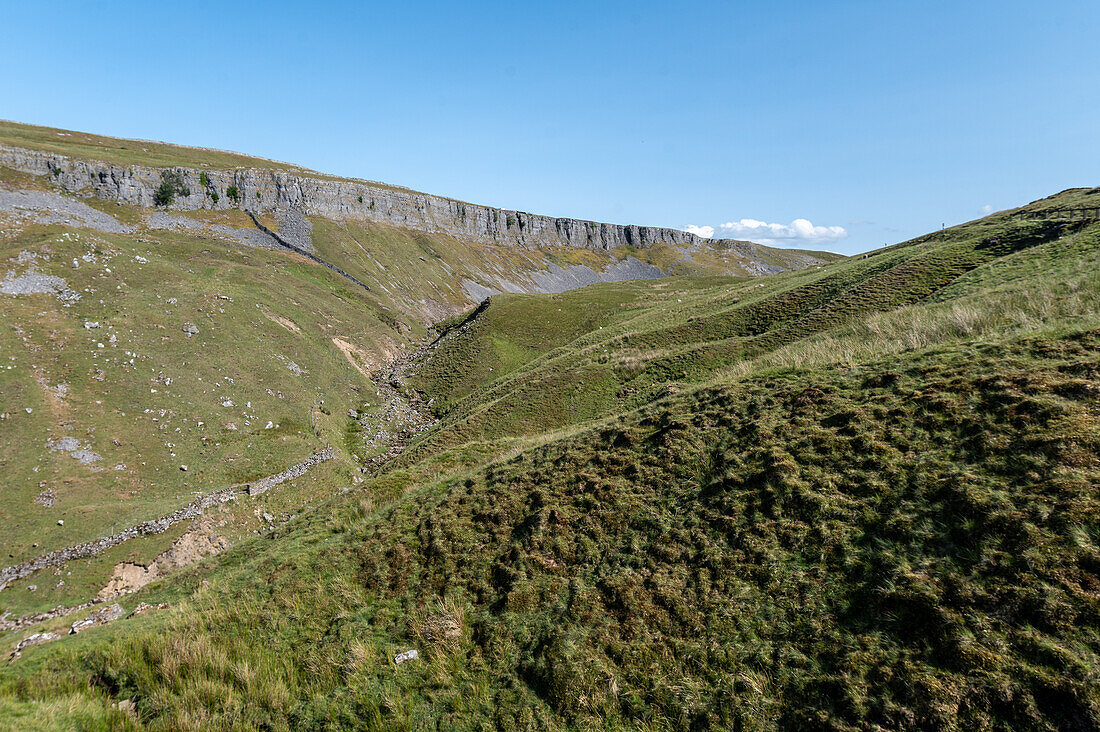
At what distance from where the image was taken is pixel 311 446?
35.8 metres

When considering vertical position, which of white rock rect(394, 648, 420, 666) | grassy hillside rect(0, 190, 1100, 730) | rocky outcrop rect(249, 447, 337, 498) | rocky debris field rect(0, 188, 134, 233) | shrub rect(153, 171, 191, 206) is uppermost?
shrub rect(153, 171, 191, 206)

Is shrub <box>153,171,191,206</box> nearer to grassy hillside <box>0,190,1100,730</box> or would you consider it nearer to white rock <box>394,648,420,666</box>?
grassy hillside <box>0,190,1100,730</box>

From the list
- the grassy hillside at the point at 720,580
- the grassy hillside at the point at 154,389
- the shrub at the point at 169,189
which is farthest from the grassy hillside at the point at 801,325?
the shrub at the point at 169,189

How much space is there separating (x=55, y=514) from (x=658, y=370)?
127 ft

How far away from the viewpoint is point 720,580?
940 centimetres

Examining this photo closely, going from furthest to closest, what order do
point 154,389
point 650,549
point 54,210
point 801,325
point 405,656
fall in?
point 54,210, point 154,389, point 801,325, point 650,549, point 405,656

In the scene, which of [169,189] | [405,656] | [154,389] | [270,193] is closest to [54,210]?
[169,189]

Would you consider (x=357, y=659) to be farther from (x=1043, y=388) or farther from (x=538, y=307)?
(x=538, y=307)

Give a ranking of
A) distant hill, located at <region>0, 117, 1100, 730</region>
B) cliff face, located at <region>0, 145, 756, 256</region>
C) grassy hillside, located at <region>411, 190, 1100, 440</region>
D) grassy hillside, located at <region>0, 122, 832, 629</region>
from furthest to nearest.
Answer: cliff face, located at <region>0, 145, 756, 256</region> < grassy hillside, located at <region>0, 122, 832, 629</region> < grassy hillside, located at <region>411, 190, 1100, 440</region> < distant hill, located at <region>0, 117, 1100, 730</region>

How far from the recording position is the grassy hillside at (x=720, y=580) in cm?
671

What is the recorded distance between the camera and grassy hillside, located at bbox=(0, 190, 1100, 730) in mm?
6715

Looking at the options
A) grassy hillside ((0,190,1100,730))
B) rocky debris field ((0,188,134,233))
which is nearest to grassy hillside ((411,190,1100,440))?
grassy hillside ((0,190,1100,730))

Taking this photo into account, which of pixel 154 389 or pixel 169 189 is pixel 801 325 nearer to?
pixel 154 389

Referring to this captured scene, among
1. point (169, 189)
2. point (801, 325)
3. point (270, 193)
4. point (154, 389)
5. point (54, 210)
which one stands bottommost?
point (154, 389)
